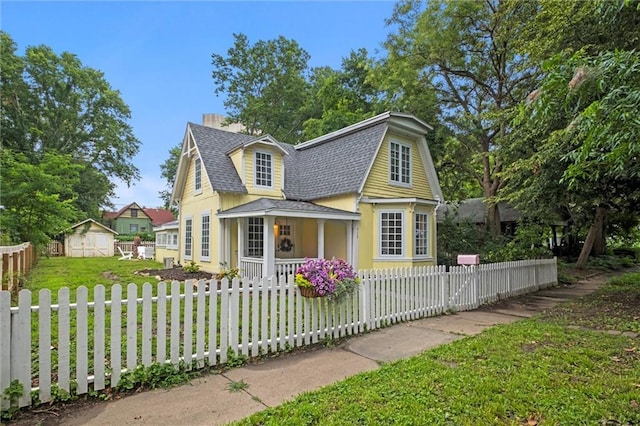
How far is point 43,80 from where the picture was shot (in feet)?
103

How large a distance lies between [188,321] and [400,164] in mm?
11923

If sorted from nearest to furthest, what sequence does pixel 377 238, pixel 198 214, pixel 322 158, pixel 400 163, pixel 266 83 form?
pixel 377 238
pixel 400 163
pixel 198 214
pixel 322 158
pixel 266 83

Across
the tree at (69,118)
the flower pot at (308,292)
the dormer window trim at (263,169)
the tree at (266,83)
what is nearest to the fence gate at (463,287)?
the flower pot at (308,292)

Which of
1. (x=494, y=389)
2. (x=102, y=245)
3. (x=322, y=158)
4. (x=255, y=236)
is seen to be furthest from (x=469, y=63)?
(x=102, y=245)

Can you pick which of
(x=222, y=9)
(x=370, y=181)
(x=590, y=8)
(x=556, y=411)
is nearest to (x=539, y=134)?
(x=590, y=8)

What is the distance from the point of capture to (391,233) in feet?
43.1

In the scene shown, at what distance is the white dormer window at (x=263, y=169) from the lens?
1403cm

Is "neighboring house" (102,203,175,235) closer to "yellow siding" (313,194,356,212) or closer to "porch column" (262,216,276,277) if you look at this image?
"yellow siding" (313,194,356,212)

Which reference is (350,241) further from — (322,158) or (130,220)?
(130,220)

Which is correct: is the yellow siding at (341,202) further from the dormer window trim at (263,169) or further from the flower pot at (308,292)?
the flower pot at (308,292)

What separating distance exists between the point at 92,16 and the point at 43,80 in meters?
28.2

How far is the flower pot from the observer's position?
5211 mm

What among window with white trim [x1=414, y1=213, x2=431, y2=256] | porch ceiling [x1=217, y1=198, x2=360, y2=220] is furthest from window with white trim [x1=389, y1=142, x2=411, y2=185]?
porch ceiling [x1=217, y1=198, x2=360, y2=220]

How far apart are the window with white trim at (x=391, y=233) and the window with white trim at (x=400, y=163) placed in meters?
1.78
